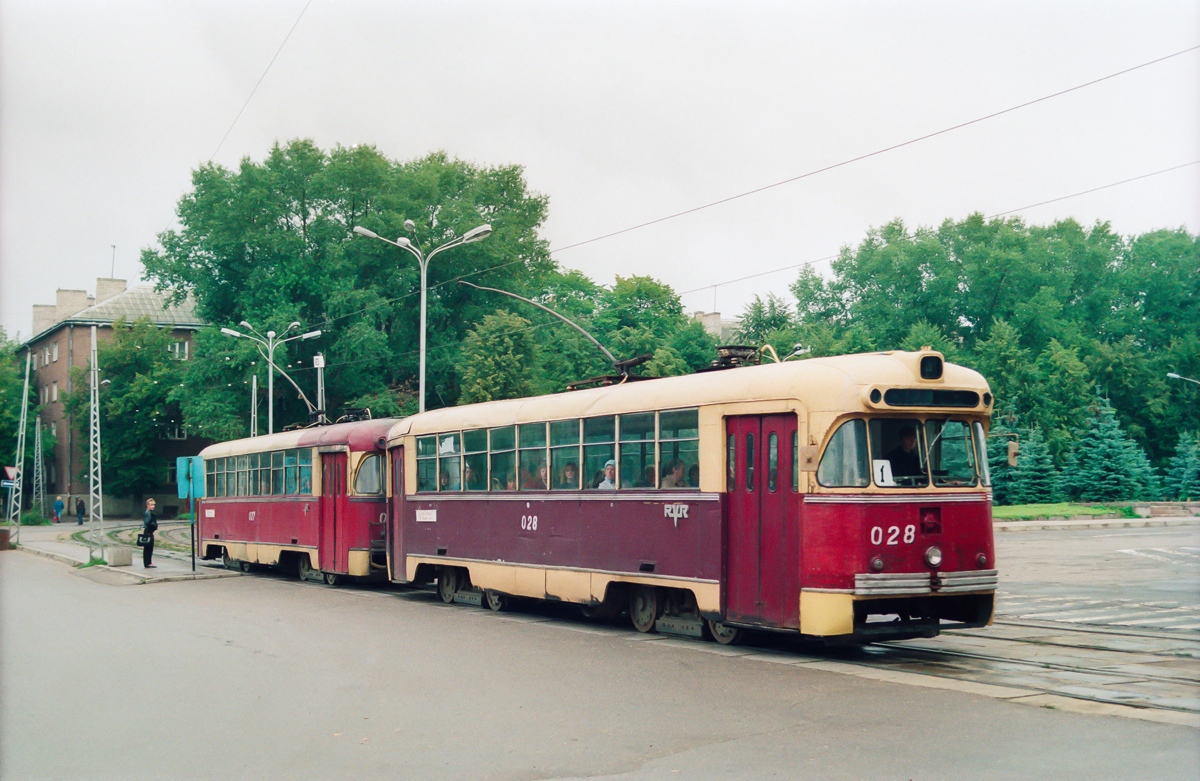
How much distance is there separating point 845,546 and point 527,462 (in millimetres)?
6576

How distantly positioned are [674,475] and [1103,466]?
47409mm

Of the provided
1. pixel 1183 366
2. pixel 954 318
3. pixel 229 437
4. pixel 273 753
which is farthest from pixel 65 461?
pixel 273 753

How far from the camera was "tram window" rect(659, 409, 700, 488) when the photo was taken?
13789mm

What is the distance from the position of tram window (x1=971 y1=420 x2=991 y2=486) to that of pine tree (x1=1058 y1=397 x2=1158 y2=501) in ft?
153

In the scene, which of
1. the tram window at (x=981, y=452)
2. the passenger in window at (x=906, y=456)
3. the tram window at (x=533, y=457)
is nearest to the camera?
the passenger in window at (x=906, y=456)

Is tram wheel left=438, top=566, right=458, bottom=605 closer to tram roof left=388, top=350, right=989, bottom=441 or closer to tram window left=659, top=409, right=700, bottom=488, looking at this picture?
tram roof left=388, top=350, right=989, bottom=441

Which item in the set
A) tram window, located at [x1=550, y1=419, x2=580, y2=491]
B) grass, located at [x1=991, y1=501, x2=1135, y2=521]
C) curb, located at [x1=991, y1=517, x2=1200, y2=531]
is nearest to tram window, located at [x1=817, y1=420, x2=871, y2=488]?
tram window, located at [x1=550, y1=419, x2=580, y2=491]

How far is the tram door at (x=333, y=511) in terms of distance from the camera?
23.6 meters

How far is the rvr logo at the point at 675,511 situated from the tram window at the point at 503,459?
3928 millimetres

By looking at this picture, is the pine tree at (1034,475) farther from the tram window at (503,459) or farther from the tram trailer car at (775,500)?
the tram trailer car at (775,500)

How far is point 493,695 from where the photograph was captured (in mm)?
10273

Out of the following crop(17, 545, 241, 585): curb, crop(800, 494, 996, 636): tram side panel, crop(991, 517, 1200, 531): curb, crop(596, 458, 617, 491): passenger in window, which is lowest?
crop(991, 517, 1200, 531): curb

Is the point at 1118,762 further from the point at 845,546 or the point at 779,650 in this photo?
the point at 779,650

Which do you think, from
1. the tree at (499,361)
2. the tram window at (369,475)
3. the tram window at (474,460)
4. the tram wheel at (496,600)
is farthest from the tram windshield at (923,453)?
the tree at (499,361)
